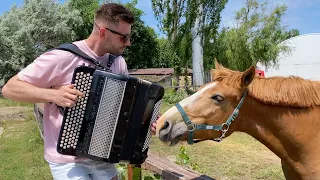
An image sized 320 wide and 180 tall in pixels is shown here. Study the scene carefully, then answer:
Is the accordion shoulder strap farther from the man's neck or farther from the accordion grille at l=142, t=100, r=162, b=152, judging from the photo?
the accordion grille at l=142, t=100, r=162, b=152

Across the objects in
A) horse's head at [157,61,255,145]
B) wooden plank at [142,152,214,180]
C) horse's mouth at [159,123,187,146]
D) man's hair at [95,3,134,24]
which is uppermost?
man's hair at [95,3,134,24]

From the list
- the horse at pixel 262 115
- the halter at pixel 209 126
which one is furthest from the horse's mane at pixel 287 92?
the halter at pixel 209 126

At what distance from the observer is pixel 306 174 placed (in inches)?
105

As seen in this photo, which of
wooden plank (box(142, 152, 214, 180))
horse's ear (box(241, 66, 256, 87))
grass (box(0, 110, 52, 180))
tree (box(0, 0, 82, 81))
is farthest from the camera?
tree (box(0, 0, 82, 81))

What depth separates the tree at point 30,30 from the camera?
28141 millimetres

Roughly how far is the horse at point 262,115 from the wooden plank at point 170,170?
35.4 inches

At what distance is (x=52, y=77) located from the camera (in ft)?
7.14

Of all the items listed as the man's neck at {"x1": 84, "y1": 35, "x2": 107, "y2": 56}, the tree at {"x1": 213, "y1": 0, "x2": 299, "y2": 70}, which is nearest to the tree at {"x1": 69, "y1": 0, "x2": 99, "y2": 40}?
the tree at {"x1": 213, "y1": 0, "x2": 299, "y2": 70}

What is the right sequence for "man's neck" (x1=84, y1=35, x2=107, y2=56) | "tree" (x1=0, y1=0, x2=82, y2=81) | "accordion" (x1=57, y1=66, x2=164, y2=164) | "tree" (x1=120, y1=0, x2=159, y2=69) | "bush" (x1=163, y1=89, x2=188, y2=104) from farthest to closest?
"tree" (x1=120, y1=0, x2=159, y2=69)
"tree" (x1=0, y1=0, x2=82, y2=81)
"bush" (x1=163, y1=89, x2=188, y2=104)
"man's neck" (x1=84, y1=35, x2=107, y2=56)
"accordion" (x1=57, y1=66, x2=164, y2=164)

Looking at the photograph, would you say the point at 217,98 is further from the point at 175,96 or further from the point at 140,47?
the point at 140,47

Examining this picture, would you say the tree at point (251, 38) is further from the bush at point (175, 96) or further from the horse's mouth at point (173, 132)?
the horse's mouth at point (173, 132)

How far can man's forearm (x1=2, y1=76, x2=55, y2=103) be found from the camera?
2.03m

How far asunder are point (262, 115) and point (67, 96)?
155 cm

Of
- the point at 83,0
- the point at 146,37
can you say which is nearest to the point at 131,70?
the point at 146,37
